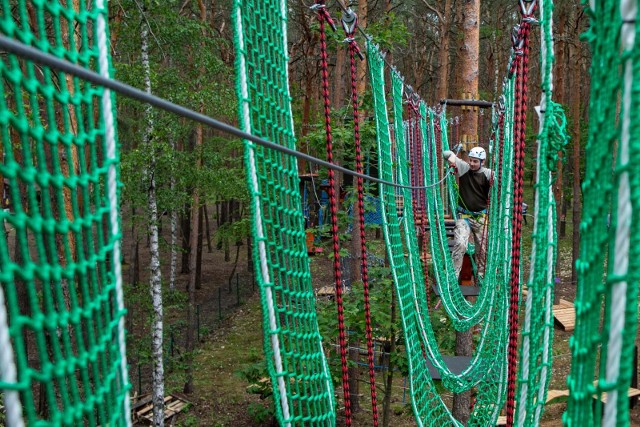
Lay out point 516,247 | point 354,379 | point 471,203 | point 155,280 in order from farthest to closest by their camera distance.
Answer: point 354,379, point 155,280, point 471,203, point 516,247

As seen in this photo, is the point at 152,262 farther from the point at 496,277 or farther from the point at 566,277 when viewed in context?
the point at 566,277

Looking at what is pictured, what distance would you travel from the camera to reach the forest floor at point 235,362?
856cm

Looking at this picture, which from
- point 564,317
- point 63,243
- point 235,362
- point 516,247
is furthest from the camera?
point 564,317

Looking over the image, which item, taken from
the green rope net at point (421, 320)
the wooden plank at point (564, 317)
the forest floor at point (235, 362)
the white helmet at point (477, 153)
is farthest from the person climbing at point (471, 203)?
the wooden plank at point (564, 317)

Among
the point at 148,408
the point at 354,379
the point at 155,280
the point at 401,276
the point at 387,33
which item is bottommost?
the point at 148,408

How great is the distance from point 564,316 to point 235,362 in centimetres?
585

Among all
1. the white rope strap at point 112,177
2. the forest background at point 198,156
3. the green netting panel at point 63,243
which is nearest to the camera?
the green netting panel at point 63,243

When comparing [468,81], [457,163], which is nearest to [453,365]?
[457,163]

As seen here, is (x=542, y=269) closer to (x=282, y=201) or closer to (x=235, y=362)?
(x=282, y=201)

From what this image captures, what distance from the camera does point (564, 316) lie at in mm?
11086

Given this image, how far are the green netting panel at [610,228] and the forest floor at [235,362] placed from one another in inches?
239

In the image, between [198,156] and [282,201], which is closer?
[282,201]

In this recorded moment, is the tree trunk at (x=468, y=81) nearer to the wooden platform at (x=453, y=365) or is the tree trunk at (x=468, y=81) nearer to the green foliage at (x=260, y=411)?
the wooden platform at (x=453, y=365)

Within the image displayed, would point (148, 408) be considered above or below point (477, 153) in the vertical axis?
below
